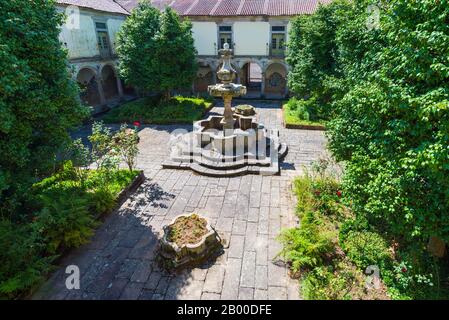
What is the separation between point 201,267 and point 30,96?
5.34 metres

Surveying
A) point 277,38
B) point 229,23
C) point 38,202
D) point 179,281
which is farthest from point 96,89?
point 179,281

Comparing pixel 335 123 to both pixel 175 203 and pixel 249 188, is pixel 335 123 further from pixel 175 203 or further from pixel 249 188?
pixel 175 203

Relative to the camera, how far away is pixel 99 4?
69.9ft

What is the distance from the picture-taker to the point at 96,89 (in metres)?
23.1

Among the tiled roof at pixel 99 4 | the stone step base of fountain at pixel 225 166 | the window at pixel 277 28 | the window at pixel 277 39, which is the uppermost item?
the tiled roof at pixel 99 4

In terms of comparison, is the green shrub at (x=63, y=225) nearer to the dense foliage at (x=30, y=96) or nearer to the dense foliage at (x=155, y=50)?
the dense foliage at (x=30, y=96)

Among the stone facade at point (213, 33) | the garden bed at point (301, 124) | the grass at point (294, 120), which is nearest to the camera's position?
the garden bed at point (301, 124)

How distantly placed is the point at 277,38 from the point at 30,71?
2112 centimetres

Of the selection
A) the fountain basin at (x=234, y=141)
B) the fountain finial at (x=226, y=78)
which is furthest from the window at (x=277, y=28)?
the fountain finial at (x=226, y=78)

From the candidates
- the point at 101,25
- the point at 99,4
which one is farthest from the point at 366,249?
the point at 99,4

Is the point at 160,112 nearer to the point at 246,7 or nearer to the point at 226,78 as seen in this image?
the point at 226,78

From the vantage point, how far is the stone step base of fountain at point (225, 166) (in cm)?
1038

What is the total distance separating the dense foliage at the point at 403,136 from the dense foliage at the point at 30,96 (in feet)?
22.1

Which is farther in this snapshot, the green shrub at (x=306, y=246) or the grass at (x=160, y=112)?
the grass at (x=160, y=112)
